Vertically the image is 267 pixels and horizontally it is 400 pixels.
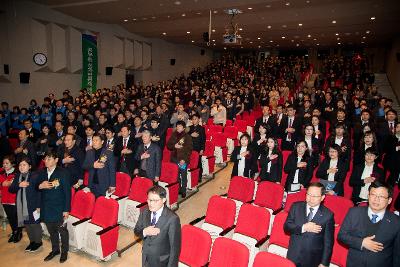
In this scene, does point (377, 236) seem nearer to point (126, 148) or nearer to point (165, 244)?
point (165, 244)

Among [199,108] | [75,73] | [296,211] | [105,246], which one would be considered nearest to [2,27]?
[75,73]

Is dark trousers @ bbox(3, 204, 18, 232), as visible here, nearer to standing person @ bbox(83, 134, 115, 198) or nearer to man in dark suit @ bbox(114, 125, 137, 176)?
standing person @ bbox(83, 134, 115, 198)

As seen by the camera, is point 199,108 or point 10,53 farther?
point 10,53

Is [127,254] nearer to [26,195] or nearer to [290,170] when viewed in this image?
[26,195]

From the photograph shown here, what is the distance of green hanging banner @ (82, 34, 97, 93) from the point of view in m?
15.3

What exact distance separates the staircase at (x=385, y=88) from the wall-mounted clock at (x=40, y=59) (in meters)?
16.0

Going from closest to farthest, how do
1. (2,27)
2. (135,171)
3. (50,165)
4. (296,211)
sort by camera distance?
1. (296,211)
2. (50,165)
3. (135,171)
4. (2,27)

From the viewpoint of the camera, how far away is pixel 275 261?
2.72 meters

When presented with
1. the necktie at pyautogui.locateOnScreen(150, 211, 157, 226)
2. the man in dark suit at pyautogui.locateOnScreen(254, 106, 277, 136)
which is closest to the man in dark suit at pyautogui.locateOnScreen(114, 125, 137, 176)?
the man in dark suit at pyautogui.locateOnScreen(254, 106, 277, 136)

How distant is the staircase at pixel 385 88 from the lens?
14.8m

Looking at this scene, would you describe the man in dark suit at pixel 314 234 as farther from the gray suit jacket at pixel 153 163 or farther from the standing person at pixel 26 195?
the standing person at pixel 26 195

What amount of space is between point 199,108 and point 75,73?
26.7ft

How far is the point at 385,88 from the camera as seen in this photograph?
1777 cm

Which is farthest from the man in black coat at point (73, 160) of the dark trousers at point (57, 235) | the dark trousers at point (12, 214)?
the dark trousers at point (57, 235)
